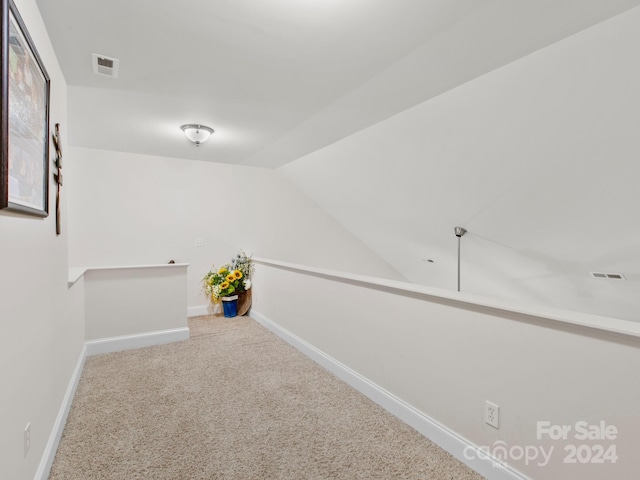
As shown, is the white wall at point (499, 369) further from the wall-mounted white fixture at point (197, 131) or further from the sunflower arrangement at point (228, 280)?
the sunflower arrangement at point (228, 280)

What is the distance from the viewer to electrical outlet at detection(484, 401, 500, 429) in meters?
1.63

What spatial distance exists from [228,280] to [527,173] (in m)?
3.61

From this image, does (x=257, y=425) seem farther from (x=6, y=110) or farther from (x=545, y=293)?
(x=545, y=293)

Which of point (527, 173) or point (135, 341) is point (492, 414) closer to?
point (527, 173)

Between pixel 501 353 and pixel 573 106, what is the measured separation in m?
1.51

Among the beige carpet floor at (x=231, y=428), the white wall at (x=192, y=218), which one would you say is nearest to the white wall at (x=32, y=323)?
the beige carpet floor at (x=231, y=428)

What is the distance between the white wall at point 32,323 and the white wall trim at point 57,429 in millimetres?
57

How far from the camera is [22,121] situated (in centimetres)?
126

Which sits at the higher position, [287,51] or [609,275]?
[287,51]

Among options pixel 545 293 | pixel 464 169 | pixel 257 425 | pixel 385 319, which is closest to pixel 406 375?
pixel 385 319

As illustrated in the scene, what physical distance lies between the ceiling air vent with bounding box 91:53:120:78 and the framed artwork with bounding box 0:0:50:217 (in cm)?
48

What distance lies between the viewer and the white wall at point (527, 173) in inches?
73.7

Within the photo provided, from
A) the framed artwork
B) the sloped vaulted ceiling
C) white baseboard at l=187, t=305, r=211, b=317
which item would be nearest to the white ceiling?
the sloped vaulted ceiling

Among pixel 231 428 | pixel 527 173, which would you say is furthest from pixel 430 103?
pixel 231 428
